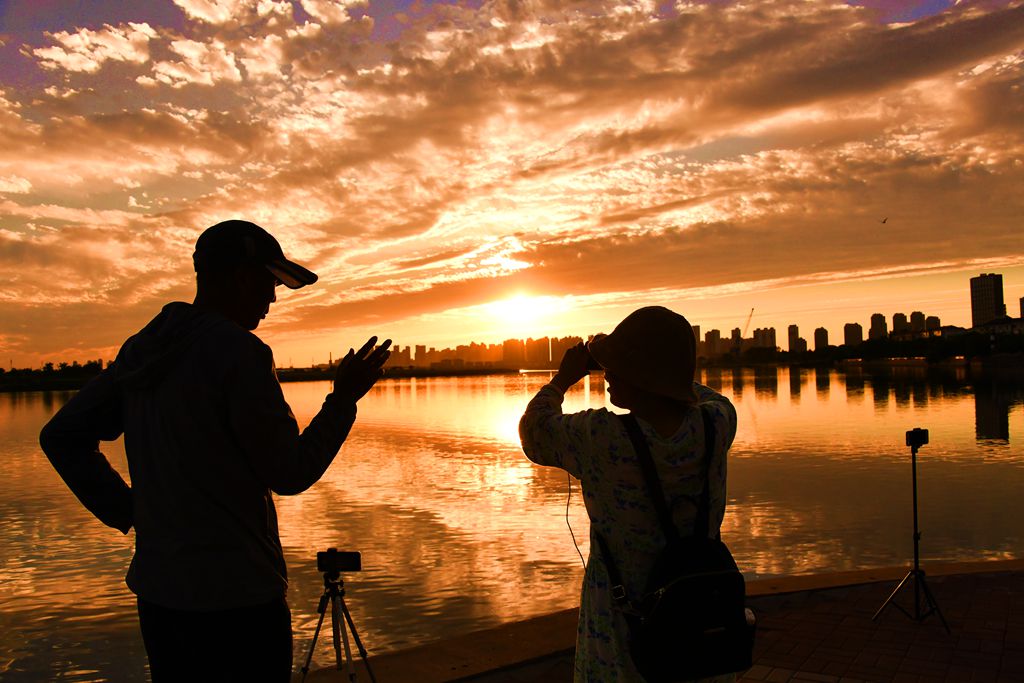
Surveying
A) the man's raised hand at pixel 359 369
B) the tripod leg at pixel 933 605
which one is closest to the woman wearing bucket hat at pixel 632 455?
the man's raised hand at pixel 359 369

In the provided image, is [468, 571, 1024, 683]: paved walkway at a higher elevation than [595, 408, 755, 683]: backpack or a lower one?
lower

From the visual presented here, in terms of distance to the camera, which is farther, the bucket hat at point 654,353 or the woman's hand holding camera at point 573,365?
the woman's hand holding camera at point 573,365

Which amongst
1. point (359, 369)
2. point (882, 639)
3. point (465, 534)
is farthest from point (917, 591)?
point (465, 534)

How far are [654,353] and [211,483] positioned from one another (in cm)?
133

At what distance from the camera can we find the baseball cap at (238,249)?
2.26 meters

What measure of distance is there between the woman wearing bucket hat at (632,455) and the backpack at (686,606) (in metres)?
0.03

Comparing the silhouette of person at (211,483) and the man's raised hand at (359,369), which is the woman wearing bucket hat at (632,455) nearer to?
the man's raised hand at (359,369)

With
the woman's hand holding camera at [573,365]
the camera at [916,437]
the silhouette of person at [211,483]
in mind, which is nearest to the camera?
the silhouette of person at [211,483]

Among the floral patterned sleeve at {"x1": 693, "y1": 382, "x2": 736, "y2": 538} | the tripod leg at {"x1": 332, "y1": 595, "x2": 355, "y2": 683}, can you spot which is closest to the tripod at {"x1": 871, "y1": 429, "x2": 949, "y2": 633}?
the floral patterned sleeve at {"x1": 693, "y1": 382, "x2": 736, "y2": 538}

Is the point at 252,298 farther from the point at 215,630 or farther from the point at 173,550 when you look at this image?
the point at 215,630

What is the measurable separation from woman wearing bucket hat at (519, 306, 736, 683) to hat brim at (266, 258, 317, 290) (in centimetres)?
85

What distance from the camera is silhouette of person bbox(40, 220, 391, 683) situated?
81.9 inches

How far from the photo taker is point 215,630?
82.2 inches

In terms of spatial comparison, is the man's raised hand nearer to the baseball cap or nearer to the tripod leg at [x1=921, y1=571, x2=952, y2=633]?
the baseball cap
